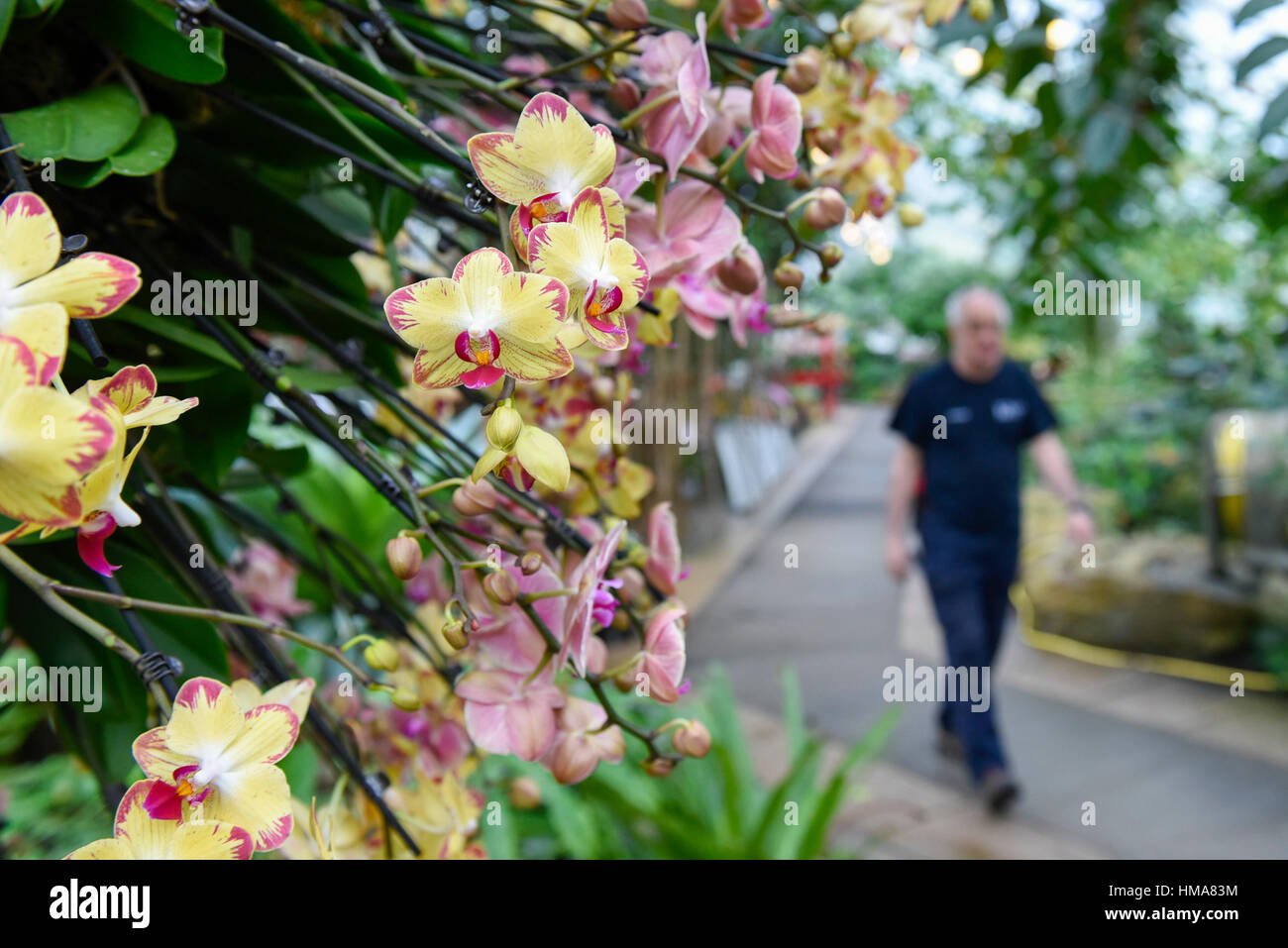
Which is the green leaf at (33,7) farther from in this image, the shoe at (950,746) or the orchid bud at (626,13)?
the shoe at (950,746)

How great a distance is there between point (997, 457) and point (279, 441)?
1.79 meters

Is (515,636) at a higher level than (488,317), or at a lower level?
lower

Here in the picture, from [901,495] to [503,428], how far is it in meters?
2.34

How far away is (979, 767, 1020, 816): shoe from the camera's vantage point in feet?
7.20

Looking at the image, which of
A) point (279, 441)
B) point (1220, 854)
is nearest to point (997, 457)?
point (1220, 854)

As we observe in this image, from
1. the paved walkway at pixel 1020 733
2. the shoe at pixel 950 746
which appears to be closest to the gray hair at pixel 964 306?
the paved walkway at pixel 1020 733

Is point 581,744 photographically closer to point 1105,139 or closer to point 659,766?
point 659,766

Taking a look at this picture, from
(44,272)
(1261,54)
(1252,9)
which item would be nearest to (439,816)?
(44,272)

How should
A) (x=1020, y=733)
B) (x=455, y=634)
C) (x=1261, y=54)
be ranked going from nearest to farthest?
1. (x=455, y=634)
2. (x=1261, y=54)
3. (x=1020, y=733)

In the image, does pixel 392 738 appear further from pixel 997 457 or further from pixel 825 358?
pixel 825 358

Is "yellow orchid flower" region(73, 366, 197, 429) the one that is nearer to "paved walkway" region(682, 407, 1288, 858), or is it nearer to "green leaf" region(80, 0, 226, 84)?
"green leaf" region(80, 0, 226, 84)

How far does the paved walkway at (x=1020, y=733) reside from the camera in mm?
2119

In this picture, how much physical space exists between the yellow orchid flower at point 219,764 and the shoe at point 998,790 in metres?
2.21

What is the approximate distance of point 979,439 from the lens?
2.33 m
